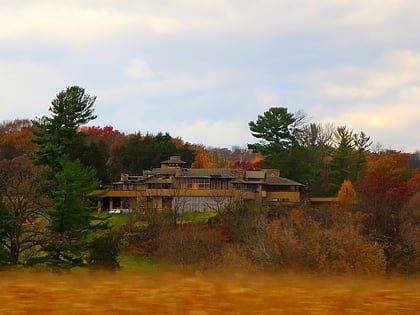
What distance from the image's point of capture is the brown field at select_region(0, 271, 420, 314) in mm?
6996

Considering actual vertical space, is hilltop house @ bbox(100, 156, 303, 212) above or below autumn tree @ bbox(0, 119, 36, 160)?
below

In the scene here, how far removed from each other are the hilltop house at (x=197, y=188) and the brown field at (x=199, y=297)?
137 feet

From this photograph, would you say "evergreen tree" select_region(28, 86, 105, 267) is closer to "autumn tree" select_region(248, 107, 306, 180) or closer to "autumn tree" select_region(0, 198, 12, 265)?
"autumn tree" select_region(0, 198, 12, 265)

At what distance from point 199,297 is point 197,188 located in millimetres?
47020

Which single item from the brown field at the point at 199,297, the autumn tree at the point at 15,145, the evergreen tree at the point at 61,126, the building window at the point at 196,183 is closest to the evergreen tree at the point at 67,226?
the evergreen tree at the point at 61,126

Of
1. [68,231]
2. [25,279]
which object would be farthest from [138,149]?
[25,279]

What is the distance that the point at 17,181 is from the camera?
106ft

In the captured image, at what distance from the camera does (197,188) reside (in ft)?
Result: 179

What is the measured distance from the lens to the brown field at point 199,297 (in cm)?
700

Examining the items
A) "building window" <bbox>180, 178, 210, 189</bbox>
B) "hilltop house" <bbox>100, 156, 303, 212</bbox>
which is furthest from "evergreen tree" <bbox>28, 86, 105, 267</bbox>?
"building window" <bbox>180, 178, 210, 189</bbox>

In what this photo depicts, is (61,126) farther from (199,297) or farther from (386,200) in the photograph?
(199,297)

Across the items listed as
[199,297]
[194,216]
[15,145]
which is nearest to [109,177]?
[194,216]

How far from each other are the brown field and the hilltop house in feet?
137

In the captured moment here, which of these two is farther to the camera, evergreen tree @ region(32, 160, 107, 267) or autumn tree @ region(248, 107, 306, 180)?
autumn tree @ region(248, 107, 306, 180)
